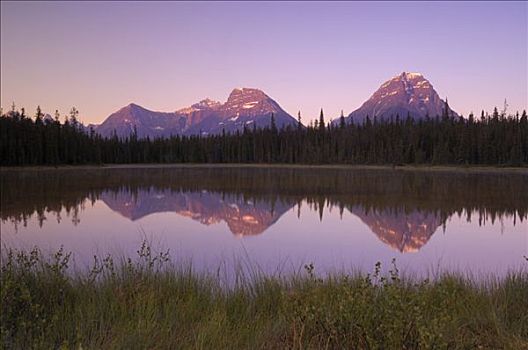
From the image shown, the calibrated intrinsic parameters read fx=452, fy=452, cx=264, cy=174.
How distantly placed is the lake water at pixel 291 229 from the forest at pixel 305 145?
5846 centimetres

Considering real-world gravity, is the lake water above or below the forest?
below

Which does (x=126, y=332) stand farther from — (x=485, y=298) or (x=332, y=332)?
(x=485, y=298)

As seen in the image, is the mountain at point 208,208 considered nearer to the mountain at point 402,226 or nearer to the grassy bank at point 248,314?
the mountain at point 402,226

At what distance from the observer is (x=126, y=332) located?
6277mm

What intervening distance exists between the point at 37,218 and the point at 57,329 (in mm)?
18810

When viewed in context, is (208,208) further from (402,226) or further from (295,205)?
(402,226)

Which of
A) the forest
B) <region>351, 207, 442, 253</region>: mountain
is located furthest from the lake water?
the forest

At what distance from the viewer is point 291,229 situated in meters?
21.4

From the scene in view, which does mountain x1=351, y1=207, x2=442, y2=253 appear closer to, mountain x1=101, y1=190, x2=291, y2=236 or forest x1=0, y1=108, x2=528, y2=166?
mountain x1=101, y1=190, x2=291, y2=236

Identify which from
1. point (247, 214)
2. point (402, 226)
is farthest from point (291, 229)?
point (402, 226)

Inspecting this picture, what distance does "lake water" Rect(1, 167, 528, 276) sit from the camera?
14.9 m

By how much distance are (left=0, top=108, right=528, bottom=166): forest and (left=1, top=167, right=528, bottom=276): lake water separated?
58.5 metres

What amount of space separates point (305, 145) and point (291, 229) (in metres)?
109

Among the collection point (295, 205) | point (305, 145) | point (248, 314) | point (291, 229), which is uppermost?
point (305, 145)
